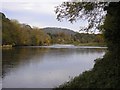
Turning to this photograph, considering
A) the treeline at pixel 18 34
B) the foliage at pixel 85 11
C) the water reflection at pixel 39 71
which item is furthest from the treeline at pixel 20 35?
the foliage at pixel 85 11

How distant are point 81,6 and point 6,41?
2183 inches

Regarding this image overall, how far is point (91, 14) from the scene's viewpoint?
10641 mm

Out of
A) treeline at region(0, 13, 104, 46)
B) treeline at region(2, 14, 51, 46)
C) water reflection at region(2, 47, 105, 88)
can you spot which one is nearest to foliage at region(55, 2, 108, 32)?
water reflection at region(2, 47, 105, 88)

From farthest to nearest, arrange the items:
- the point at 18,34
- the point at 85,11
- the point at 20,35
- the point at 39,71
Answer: the point at 20,35 < the point at 18,34 < the point at 39,71 < the point at 85,11

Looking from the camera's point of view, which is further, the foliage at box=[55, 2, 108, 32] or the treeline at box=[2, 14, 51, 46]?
the treeline at box=[2, 14, 51, 46]

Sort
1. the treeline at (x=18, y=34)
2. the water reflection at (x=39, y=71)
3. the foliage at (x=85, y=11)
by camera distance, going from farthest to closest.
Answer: the treeline at (x=18, y=34), the water reflection at (x=39, y=71), the foliage at (x=85, y=11)

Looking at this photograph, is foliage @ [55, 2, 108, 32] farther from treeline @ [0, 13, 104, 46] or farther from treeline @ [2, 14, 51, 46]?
treeline @ [2, 14, 51, 46]

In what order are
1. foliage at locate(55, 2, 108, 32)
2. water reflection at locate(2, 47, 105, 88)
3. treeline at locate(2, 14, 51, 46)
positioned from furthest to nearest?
treeline at locate(2, 14, 51, 46) < water reflection at locate(2, 47, 105, 88) < foliage at locate(55, 2, 108, 32)

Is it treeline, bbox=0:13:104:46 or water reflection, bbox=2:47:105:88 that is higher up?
treeline, bbox=0:13:104:46

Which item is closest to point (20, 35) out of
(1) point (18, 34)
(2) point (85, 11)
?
(1) point (18, 34)

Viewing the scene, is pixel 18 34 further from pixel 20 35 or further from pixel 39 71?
pixel 39 71

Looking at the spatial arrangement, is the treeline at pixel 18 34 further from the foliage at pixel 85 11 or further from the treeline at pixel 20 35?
the foliage at pixel 85 11

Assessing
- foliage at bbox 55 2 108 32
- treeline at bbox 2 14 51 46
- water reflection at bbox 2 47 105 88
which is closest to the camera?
foliage at bbox 55 2 108 32

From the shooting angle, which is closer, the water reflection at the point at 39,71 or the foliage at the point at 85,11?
the foliage at the point at 85,11
